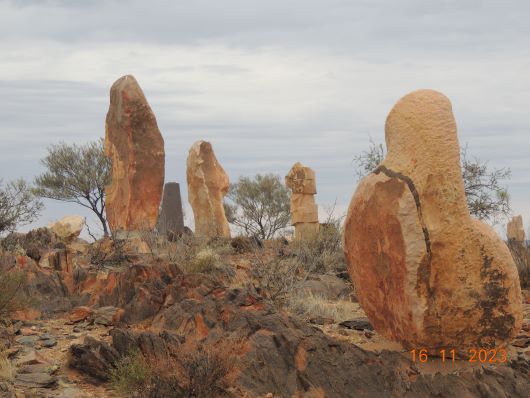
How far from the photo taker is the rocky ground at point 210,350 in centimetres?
580

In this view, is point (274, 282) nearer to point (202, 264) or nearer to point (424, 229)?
point (202, 264)

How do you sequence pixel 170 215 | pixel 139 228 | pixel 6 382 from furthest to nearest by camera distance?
pixel 170 215, pixel 139 228, pixel 6 382

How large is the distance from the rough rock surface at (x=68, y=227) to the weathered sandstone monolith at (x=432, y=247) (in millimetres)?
12753

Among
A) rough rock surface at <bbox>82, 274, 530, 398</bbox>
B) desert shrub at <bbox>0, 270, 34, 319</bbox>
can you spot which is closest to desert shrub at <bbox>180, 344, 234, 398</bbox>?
rough rock surface at <bbox>82, 274, 530, 398</bbox>

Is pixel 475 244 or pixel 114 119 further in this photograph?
pixel 114 119

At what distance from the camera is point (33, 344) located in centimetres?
705

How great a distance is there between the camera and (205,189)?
69.1ft

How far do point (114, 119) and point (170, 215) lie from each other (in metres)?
3.99

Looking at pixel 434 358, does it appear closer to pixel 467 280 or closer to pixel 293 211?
pixel 467 280

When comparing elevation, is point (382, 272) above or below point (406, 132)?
below

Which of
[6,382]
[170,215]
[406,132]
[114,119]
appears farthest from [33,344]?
[170,215]

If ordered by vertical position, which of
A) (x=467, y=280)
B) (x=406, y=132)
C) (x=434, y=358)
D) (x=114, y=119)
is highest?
(x=114, y=119)

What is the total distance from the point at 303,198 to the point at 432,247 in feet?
48.7
